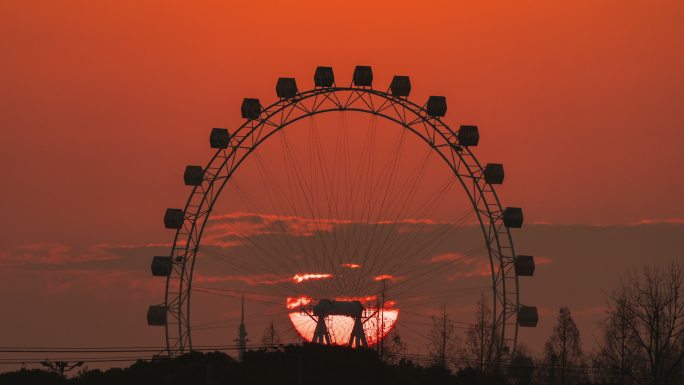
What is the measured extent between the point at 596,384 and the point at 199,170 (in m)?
32.8

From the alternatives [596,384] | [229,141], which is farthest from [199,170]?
[596,384]

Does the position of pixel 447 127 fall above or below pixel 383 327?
above

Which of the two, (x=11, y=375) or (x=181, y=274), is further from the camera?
A: (x=181, y=274)

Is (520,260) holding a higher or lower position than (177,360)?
higher

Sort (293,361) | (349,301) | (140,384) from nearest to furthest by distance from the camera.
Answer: (140,384) < (293,361) < (349,301)

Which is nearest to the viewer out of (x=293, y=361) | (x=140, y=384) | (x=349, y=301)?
(x=140, y=384)

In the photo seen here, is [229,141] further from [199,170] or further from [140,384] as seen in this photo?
[140,384]

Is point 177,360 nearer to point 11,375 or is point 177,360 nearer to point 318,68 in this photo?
point 11,375

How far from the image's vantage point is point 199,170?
115 m

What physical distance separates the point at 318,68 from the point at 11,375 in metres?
31.3

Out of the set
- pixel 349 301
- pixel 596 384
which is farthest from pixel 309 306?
pixel 596 384

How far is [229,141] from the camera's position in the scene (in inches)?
4471

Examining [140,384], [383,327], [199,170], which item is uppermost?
[199,170]

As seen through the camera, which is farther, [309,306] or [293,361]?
[309,306]
